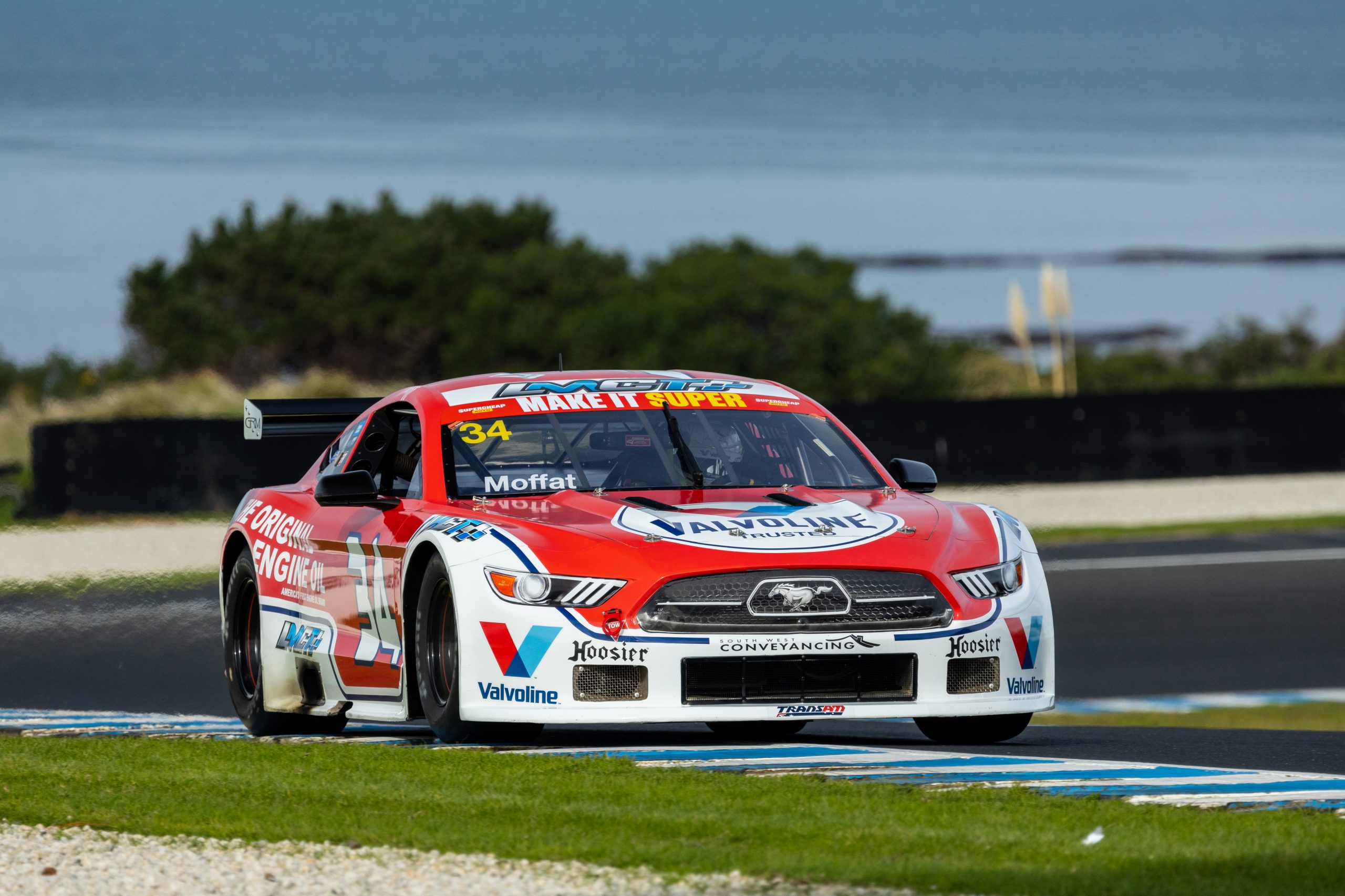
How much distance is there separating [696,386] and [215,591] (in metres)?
7.18

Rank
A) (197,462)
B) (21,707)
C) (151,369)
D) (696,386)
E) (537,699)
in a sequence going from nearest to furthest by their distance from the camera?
(537,699) → (696,386) → (21,707) → (197,462) → (151,369)

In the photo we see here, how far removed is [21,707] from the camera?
11.8 metres

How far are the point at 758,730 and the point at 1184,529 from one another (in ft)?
53.8

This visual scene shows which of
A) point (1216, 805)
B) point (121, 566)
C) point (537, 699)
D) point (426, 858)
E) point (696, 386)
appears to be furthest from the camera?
point (121, 566)

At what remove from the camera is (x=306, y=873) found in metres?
5.14

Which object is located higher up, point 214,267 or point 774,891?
point 214,267

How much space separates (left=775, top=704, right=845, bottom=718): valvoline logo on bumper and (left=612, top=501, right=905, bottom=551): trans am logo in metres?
0.51

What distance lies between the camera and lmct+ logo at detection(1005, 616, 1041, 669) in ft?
24.1

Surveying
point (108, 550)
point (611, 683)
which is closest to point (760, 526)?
point (611, 683)

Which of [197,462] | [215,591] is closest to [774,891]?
[215,591]

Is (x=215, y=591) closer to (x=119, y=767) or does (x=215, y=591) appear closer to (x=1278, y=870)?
(x=119, y=767)

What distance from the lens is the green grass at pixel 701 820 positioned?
4945 millimetres

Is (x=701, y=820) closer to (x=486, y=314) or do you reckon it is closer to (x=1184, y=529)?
(x=1184, y=529)

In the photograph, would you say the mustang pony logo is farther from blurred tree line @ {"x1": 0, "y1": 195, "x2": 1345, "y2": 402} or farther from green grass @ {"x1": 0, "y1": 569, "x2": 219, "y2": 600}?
blurred tree line @ {"x1": 0, "y1": 195, "x2": 1345, "y2": 402}
